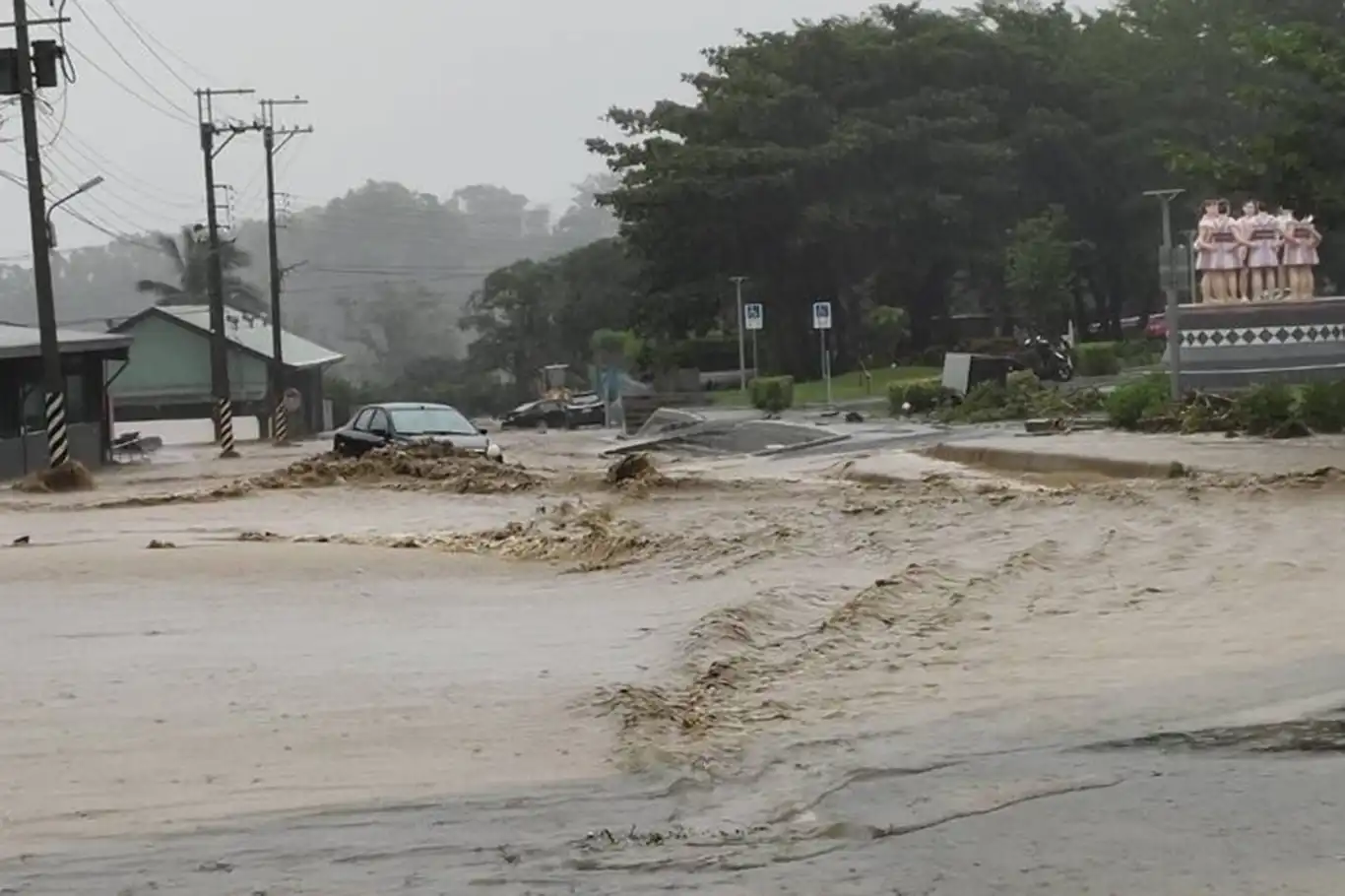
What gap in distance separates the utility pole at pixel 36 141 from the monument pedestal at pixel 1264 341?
20.3 m

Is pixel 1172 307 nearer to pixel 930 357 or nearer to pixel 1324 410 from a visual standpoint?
pixel 1324 410

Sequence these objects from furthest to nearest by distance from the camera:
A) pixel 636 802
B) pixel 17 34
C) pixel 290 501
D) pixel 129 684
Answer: pixel 17 34 < pixel 290 501 < pixel 129 684 < pixel 636 802

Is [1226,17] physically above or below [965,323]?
above

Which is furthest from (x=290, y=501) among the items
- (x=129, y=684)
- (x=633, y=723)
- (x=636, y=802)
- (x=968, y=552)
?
(x=636, y=802)

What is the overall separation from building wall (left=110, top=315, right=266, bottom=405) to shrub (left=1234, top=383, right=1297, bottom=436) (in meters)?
52.8

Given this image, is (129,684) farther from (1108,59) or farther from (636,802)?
(1108,59)

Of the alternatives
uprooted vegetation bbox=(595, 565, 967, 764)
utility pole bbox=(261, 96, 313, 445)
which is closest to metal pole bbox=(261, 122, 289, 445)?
Answer: utility pole bbox=(261, 96, 313, 445)

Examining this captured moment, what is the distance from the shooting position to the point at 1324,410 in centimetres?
2808

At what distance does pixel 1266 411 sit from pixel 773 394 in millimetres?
20745

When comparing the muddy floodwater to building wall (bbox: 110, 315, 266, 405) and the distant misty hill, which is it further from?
the distant misty hill

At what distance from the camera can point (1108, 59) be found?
70375 millimetres

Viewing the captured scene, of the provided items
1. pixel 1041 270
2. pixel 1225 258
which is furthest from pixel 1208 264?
pixel 1041 270

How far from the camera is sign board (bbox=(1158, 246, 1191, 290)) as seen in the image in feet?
104

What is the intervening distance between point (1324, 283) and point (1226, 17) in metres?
8.89
